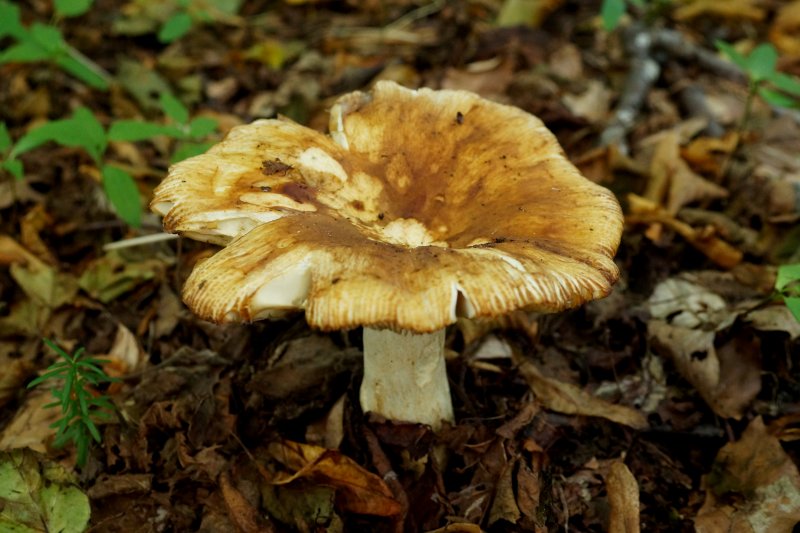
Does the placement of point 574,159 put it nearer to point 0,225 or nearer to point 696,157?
point 696,157

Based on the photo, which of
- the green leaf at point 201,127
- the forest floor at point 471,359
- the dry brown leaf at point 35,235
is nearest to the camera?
the forest floor at point 471,359

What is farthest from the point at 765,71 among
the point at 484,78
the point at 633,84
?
the point at 484,78

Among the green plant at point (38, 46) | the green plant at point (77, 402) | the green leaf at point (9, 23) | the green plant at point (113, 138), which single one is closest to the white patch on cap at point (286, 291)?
the green plant at point (77, 402)

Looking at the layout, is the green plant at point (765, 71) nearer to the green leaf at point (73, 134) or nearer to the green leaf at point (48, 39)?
the green leaf at point (73, 134)

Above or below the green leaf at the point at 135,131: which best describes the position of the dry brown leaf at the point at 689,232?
below

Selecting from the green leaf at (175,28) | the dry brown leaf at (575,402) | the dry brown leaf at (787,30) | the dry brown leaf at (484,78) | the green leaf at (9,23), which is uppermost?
the green leaf at (9,23)

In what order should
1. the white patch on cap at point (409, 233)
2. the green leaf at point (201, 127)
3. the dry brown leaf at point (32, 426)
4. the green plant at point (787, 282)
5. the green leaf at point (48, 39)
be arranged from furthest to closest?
1. the green leaf at point (48, 39)
2. the green leaf at point (201, 127)
3. the dry brown leaf at point (32, 426)
4. the white patch on cap at point (409, 233)
5. the green plant at point (787, 282)

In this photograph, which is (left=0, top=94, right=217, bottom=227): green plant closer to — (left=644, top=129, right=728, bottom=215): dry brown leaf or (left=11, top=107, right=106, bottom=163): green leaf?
(left=11, top=107, right=106, bottom=163): green leaf

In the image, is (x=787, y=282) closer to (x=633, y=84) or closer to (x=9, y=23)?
(x=633, y=84)
